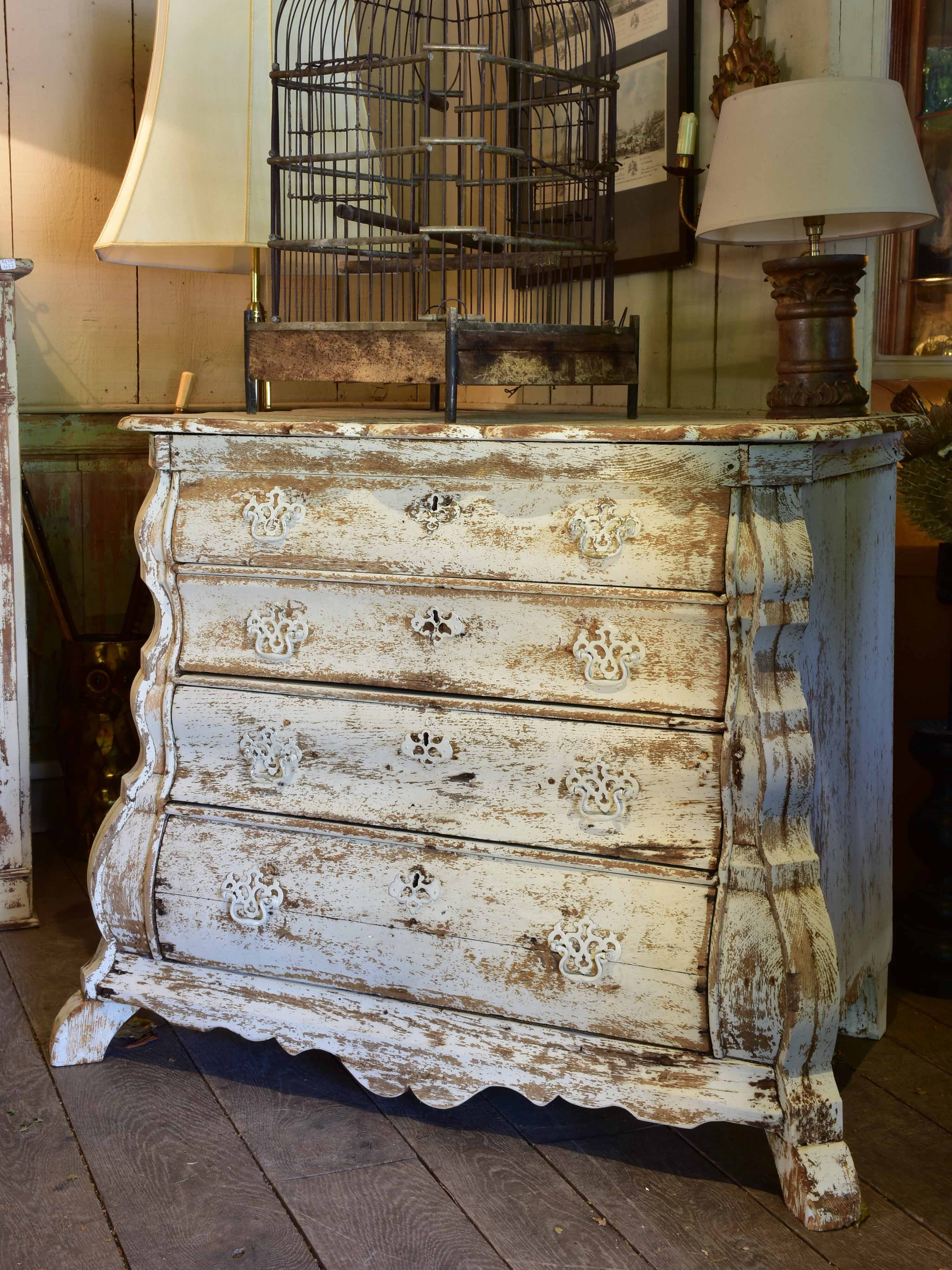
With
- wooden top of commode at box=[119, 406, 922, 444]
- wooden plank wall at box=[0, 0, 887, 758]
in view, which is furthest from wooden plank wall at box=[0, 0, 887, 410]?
wooden top of commode at box=[119, 406, 922, 444]

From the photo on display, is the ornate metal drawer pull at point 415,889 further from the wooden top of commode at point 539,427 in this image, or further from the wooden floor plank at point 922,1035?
the wooden floor plank at point 922,1035

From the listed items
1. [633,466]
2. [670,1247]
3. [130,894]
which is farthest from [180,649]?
[670,1247]

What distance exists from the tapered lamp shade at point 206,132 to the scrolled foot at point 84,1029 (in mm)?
1303

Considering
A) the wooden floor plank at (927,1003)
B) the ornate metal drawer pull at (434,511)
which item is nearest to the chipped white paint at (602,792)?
the ornate metal drawer pull at (434,511)

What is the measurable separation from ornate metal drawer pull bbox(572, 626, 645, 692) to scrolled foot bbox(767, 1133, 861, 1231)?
0.60 m

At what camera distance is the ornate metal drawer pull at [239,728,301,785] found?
175cm

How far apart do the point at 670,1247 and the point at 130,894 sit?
0.89 meters

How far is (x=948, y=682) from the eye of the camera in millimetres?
2322

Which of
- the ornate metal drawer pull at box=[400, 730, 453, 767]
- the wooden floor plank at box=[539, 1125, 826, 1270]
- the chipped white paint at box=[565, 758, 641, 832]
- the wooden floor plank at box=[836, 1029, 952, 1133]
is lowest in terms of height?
the wooden floor plank at box=[539, 1125, 826, 1270]

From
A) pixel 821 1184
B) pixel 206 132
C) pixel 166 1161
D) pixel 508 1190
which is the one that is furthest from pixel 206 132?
pixel 821 1184

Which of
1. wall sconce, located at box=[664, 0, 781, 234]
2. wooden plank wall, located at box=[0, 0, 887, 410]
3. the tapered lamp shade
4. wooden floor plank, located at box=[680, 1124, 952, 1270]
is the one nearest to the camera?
wooden floor plank, located at box=[680, 1124, 952, 1270]

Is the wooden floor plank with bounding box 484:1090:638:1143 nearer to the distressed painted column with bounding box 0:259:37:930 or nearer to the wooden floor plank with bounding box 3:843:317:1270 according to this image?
the wooden floor plank with bounding box 3:843:317:1270

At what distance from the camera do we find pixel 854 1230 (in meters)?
1.50

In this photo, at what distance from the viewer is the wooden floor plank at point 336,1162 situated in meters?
1.46
